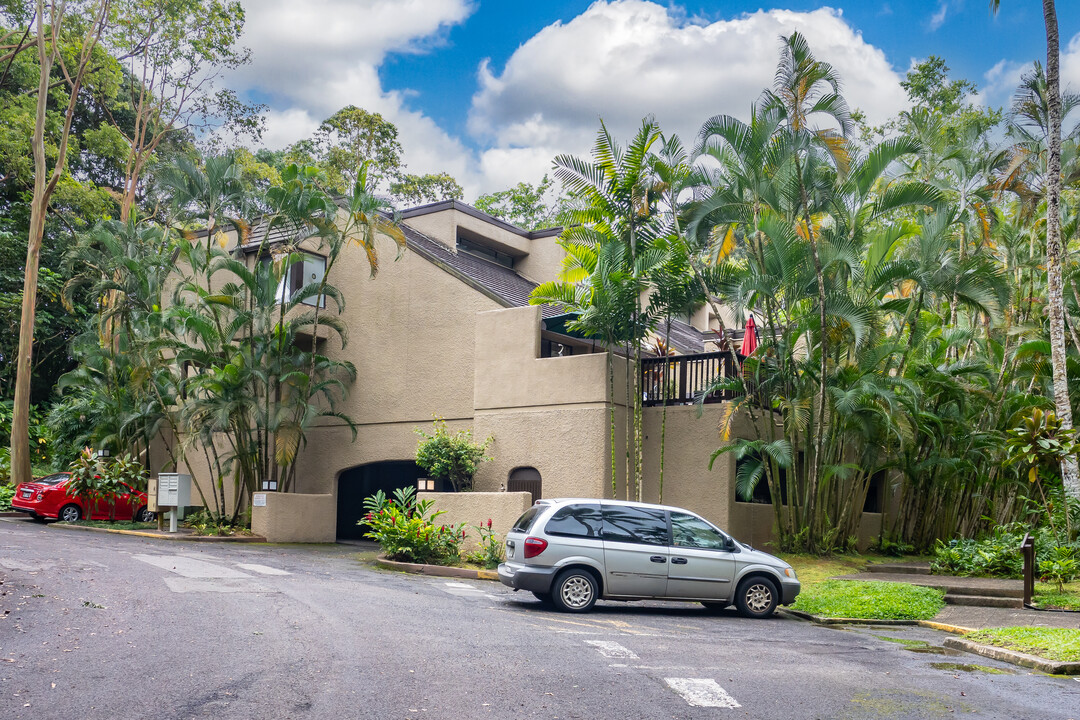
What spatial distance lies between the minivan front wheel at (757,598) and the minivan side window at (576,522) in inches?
91.1

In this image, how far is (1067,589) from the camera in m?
15.0

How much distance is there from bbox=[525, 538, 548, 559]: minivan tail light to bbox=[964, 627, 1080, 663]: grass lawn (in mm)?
5255

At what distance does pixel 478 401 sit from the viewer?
22.2 metres

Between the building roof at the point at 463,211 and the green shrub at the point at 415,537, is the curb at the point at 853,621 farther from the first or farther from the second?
the building roof at the point at 463,211

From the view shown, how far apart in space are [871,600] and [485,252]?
19.5 meters

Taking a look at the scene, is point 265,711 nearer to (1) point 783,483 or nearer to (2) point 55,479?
(1) point 783,483

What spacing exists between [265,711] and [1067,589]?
44.0 ft

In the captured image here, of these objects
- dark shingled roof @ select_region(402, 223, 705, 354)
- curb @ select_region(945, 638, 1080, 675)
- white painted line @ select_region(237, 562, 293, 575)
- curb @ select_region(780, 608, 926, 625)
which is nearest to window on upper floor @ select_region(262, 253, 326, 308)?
dark shingled roof @ select_region(402, 223, 705, 354)

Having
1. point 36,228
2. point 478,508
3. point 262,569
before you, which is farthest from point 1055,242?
point 36,228

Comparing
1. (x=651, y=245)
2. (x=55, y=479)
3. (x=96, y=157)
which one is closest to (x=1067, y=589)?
(x=651, y=245)

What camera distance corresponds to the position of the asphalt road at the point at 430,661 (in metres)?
6.73

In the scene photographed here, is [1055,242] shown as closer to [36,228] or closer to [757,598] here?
[757,598]

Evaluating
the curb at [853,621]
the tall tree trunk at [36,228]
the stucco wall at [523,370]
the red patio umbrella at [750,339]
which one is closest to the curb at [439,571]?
the stucco wall at [523,370]

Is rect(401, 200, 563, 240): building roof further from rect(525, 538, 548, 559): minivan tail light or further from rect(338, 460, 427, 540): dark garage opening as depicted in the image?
rect(525, 538, 548, 559): minivan tail light
